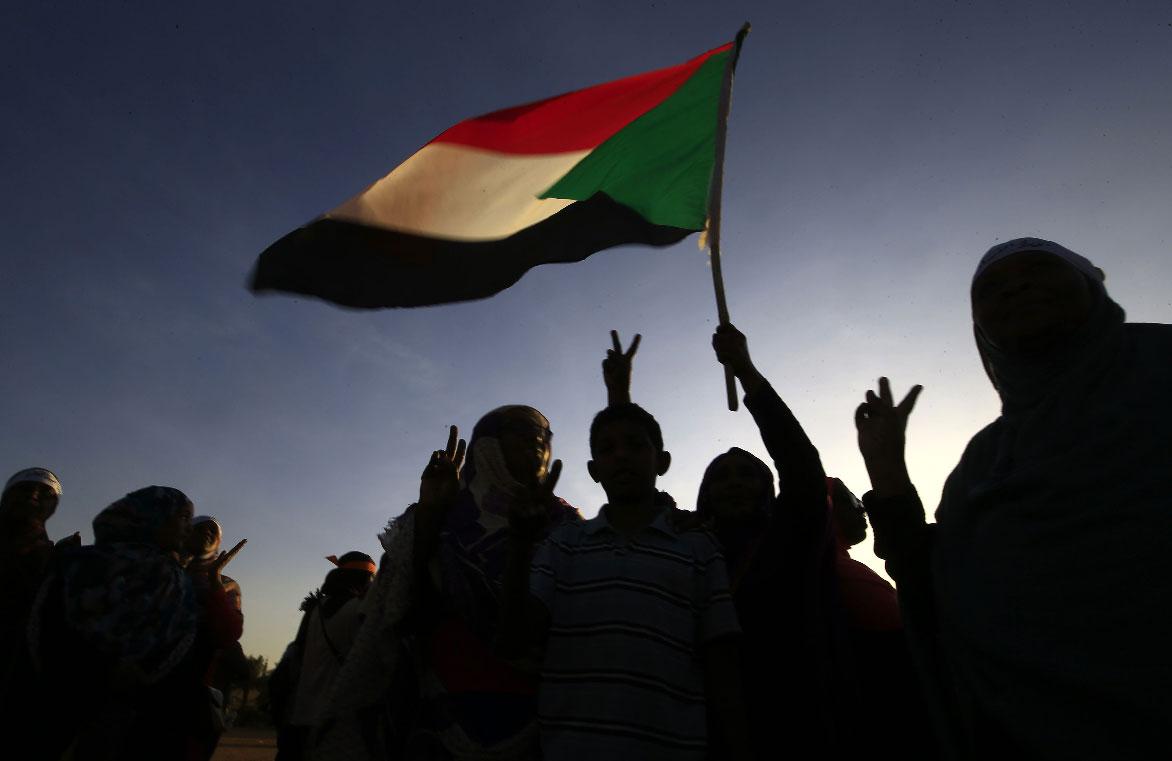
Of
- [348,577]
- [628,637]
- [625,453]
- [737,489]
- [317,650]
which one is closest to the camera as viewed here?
[628,637]

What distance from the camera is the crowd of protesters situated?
77.2 inches

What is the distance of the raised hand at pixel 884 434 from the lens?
2.53 meters

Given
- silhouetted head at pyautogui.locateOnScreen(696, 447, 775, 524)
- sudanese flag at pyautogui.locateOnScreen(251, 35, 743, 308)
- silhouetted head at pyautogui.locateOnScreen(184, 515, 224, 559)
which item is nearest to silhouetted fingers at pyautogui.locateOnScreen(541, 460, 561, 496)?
silhouetted head at pyautogui.locateOnScreen(696, 447, 775, 524)

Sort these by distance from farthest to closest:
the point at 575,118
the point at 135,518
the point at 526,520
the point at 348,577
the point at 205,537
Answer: the point at 205,537 < the point at 348,577 < the point at 575,118 < the point at 135,518 < the point at 526,520

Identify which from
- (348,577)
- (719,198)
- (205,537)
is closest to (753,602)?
(719,198)

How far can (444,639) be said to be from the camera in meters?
2.73

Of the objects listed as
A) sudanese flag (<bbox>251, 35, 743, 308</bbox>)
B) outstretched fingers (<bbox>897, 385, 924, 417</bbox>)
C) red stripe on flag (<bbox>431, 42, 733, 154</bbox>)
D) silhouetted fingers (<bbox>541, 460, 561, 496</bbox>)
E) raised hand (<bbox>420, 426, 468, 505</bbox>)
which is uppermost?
red stripe on flag (<bbox>431, 42, 733, 154</bbox>)

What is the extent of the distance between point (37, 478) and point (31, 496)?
0.19 meters

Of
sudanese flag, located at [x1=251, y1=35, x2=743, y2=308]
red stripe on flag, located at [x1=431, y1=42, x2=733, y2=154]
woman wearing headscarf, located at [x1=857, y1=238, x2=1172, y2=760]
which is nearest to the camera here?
woman wearing headscarf, located at [x1=857, y1=238, x2=1172, y2=760]

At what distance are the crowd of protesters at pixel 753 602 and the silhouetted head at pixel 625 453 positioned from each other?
12 mm

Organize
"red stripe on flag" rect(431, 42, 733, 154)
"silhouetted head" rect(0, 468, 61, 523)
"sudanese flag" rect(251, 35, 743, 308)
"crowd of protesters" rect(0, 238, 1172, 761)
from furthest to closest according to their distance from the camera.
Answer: "silhouetted head" rect(0, 468, 61, 523)
"red stripe on flag" rect(431, 42, 733, 154)
"sudanese flag" rect(251, 35, 743, 308)
"crowd of protesters" rect(0, 238, 1172, 761)

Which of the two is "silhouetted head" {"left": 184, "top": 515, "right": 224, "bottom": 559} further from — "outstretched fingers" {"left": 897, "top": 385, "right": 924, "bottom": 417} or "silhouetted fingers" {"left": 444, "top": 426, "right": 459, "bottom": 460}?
"outstretched fingers" {"left": 897, "top": 385, "right": 924, "bottom": 417}

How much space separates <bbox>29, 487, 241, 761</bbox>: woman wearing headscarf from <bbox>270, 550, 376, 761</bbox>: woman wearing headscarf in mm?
762

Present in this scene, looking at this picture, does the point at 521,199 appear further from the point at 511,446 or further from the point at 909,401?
the point at 909,401
